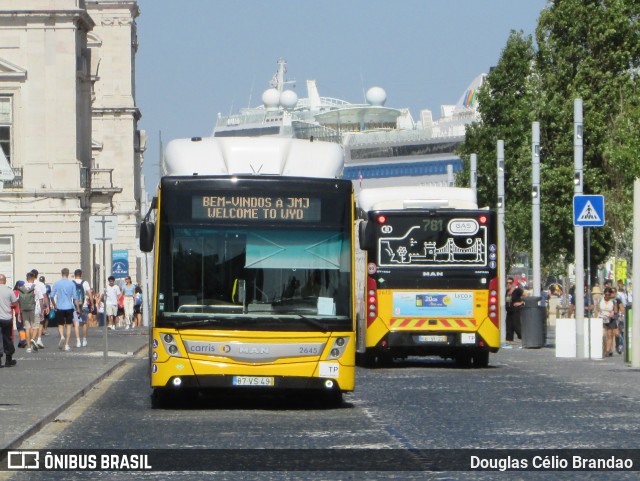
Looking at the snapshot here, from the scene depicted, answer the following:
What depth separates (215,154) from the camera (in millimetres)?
22297

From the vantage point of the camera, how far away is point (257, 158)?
22156 millimetres

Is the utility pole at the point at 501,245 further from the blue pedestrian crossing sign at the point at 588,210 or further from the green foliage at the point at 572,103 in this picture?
the blue pedestrian crossing sign at the point at 588,210

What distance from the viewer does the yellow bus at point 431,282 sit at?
32.3m

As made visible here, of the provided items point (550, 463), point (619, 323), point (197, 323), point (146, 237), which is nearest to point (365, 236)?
point (197, 323)

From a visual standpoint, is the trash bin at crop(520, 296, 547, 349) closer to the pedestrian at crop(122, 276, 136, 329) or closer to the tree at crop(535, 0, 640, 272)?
the tree at crop(535, 0, 640, 272)

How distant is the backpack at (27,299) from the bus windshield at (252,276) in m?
18.5

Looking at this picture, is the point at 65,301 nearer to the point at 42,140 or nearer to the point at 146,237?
the point at 146,237

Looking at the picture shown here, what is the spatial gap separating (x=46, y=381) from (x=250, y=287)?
6975mm

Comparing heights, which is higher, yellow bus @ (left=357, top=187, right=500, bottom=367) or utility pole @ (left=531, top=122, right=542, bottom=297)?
utility pole @ (left=531, top=122, right=542, bottom=297)

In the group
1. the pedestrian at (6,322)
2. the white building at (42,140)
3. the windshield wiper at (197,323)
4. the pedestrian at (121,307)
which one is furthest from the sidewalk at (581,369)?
the white building at (42,140)

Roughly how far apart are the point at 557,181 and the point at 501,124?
7.80m

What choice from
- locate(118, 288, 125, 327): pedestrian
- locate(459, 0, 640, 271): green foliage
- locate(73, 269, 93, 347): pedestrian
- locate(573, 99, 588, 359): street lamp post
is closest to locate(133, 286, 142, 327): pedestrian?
locate(118, 288, 125, 327): pedestrian

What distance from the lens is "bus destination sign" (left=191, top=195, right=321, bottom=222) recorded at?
21.3m

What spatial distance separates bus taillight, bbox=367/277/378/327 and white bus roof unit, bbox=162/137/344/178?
977 cm
